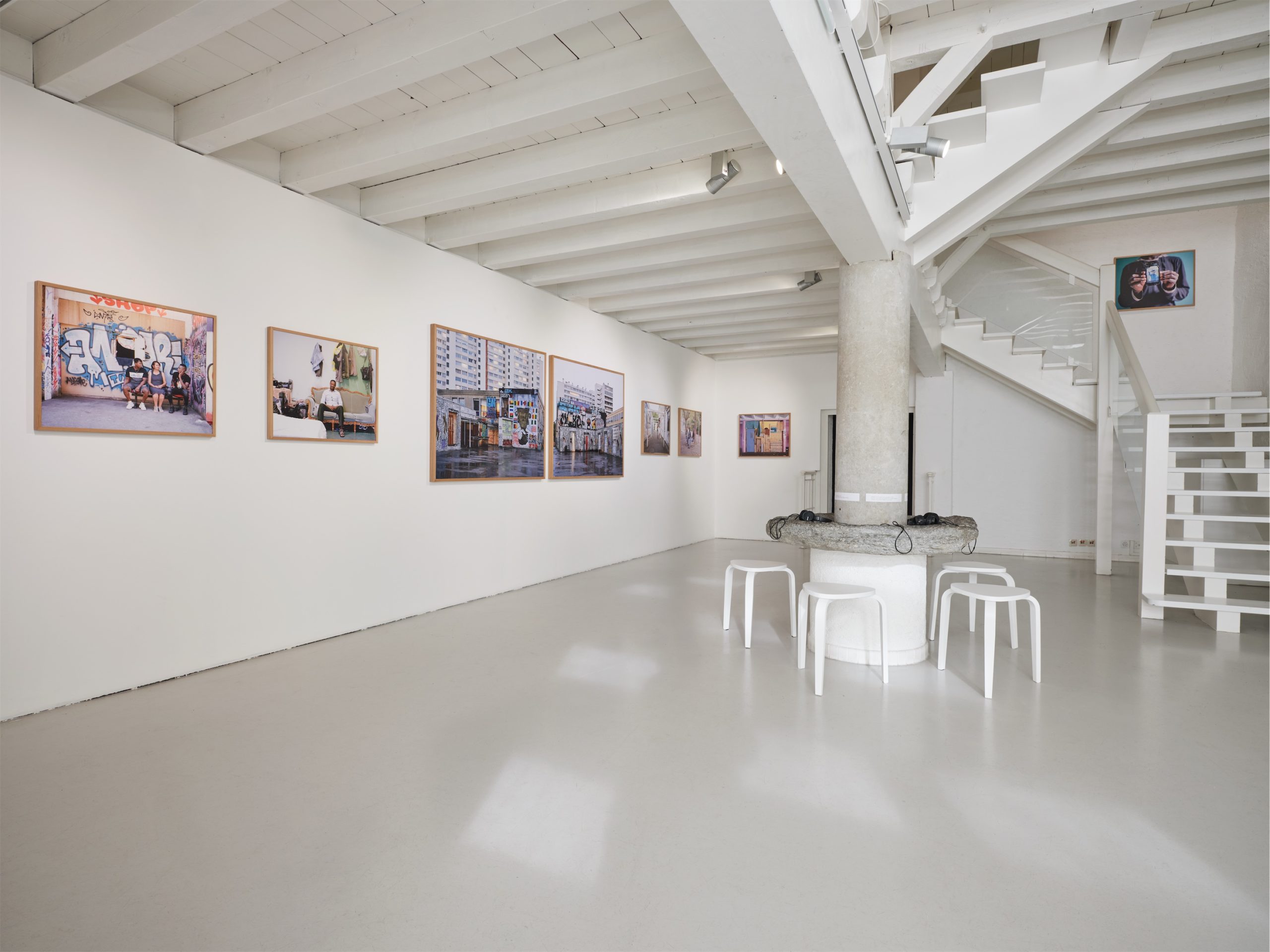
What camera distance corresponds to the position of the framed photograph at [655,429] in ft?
28.6

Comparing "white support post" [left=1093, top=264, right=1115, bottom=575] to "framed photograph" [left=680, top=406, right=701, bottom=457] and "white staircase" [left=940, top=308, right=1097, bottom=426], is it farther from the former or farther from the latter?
"framed photograph" [left=680, top=406, right=701, bottom=457]

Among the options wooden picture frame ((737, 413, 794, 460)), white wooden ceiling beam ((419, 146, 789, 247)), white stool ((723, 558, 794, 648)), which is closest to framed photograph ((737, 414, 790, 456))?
wooden picture frame ((737, 413, 794, 460))

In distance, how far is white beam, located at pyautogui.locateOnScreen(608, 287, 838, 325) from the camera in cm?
689

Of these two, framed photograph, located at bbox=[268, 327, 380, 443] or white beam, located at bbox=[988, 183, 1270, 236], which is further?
white beam, located at bbox=[988, 183, 1270, 236]

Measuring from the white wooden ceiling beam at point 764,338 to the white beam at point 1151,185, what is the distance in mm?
2876

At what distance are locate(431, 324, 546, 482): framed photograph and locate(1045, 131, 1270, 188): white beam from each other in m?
4.70

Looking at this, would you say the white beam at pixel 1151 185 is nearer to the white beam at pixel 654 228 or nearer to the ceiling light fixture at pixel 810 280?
the ceiling light fixture at pixel 810 280

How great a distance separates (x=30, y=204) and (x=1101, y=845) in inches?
210

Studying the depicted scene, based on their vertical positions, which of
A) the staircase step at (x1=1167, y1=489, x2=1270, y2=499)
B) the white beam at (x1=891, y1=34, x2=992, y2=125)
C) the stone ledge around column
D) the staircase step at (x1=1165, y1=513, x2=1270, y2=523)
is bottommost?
the stone ledge around column

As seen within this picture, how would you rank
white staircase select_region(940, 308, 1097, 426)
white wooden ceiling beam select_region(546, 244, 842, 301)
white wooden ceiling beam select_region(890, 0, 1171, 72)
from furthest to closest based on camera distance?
white staircase select_region(940, 308, 1097, 426) < white wooden ceiling beam select_region(546, 244, 842, 301) < white wooden ceiling beam select_region(890, 0, 1171, 72)

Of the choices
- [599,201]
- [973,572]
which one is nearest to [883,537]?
[973,572]

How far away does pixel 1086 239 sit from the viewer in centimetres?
888

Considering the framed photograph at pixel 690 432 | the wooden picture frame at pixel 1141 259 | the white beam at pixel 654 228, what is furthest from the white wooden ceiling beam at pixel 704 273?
the wooden picture frame at pixel 1141 259

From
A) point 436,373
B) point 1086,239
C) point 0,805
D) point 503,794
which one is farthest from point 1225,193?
point 0,805
